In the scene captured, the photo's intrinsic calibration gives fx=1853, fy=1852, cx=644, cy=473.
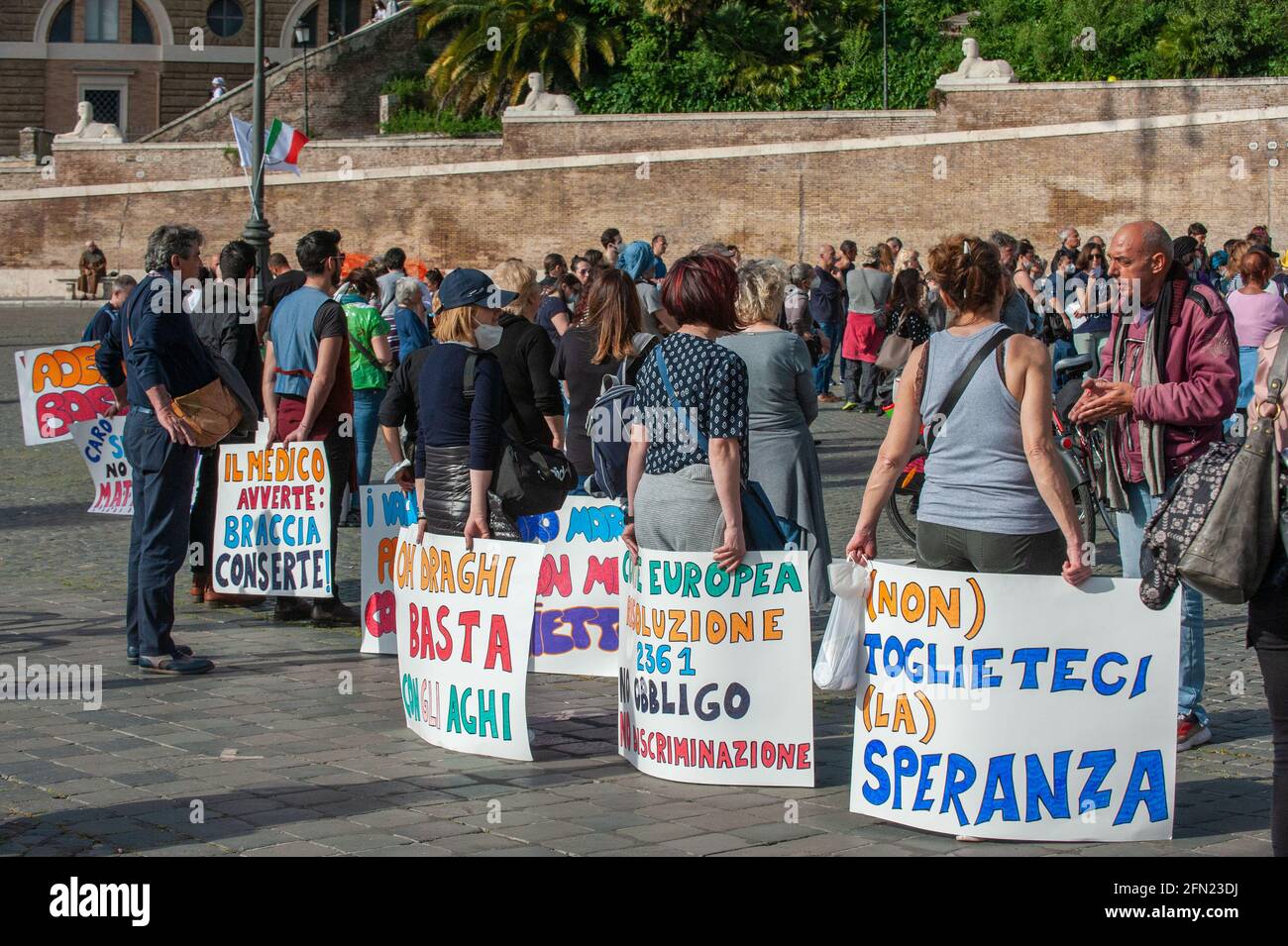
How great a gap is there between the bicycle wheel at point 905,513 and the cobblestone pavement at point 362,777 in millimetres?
2636

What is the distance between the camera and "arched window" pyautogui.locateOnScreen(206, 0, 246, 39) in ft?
185

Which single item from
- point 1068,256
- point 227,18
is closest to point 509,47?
point 227,18

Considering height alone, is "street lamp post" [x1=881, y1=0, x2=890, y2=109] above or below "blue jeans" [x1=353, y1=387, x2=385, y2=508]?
above

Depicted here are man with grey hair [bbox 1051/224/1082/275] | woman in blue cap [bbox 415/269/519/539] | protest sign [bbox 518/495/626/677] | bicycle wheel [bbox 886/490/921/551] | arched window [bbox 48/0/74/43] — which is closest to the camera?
woman in blue cap [bbox 415/269/519/539]

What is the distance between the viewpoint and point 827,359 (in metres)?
21.2

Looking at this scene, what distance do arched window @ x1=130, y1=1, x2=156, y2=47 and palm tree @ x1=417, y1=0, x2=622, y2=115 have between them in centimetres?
1486

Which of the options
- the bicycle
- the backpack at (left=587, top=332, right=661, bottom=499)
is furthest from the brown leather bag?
the bicycle

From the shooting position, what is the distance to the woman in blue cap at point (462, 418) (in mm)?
6949

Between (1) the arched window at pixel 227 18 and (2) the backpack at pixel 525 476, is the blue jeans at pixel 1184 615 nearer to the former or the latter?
(2) the backpack at pixel 525 476

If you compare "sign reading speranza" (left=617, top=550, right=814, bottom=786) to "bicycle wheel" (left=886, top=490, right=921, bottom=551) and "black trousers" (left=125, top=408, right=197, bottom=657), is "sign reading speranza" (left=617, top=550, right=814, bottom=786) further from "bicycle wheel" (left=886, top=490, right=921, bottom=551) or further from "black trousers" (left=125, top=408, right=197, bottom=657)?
"bicycle wheel" (left=886, top=490, right=921, bottom=551)

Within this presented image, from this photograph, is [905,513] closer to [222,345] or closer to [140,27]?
[222,345]

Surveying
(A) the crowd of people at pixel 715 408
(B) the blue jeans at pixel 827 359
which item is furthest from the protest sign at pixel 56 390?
(B) the blue jeans at pixel 827 359

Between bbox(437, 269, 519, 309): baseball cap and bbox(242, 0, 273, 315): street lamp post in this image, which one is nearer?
bbox(437, 269, 519, 309): baseball cap

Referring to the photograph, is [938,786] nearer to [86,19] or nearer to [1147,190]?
[1147,190]
